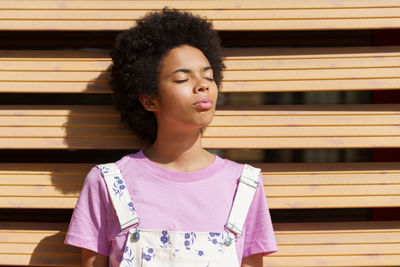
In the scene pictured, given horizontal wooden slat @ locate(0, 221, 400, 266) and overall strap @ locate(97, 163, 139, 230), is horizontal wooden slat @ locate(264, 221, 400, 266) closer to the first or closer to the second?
horizontal wooden slat @ locate(0, 221, 400, 266)

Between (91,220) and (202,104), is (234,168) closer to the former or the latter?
(202,104)

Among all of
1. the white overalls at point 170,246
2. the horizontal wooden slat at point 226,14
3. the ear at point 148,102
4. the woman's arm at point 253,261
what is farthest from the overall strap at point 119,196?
the horizontal wooden slat at point 226,14

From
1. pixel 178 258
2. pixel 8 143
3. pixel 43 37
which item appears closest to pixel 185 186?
pixel 178 258

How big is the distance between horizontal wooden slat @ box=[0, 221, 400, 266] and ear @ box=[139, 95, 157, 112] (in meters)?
0.69

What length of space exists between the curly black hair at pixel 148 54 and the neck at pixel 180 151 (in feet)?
0.35

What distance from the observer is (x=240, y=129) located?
81.2 inches

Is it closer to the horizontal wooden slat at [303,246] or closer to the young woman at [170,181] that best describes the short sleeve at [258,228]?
the young woman at [170,181]

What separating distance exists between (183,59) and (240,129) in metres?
0.43

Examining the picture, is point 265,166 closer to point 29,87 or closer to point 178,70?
point 178,70

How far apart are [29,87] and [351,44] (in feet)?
4.82

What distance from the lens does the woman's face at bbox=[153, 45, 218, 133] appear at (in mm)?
1767

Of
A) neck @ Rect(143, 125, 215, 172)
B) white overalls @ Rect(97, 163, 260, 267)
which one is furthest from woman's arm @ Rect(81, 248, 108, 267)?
neck @ Rect(143, 125, 215, 172)

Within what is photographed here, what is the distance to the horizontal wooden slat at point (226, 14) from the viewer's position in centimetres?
204

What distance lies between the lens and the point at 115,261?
71.0 inches
